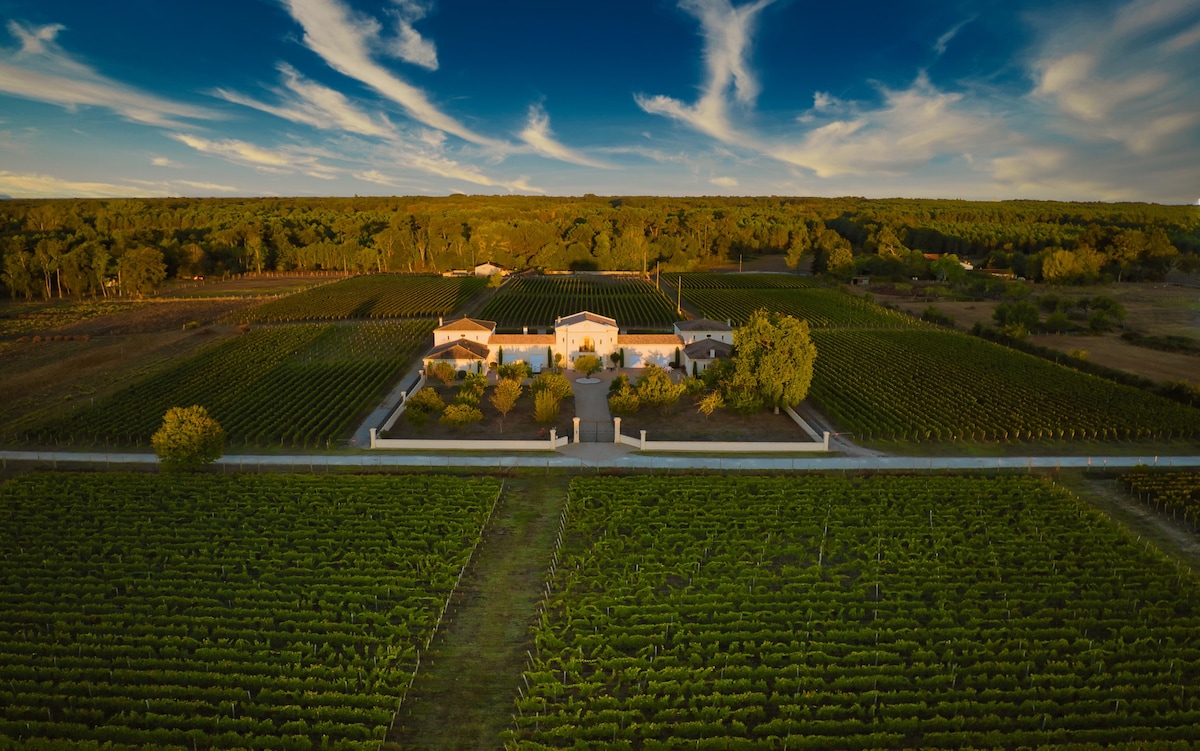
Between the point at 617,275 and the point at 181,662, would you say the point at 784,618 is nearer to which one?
the point at 181,662

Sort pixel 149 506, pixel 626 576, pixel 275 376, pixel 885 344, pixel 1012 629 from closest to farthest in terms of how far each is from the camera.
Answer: pixel 1012 629 → pixel 626 576 → pixel 149 506 → pixel 275 376 → pixel 885 344

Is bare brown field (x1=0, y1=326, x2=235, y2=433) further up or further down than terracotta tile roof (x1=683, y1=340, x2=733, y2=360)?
further down

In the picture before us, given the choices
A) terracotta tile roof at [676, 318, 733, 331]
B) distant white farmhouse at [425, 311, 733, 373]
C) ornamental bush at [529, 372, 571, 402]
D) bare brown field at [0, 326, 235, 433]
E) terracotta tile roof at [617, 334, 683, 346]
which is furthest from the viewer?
terracotta tile roof at [676, 318, 733, 331]

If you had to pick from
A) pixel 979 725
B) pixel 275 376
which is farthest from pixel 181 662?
pixel 275 376

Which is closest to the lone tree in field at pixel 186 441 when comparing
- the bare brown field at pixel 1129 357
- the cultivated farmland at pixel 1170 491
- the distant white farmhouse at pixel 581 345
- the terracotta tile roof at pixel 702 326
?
the distant white farmhouse at pixel 581 345

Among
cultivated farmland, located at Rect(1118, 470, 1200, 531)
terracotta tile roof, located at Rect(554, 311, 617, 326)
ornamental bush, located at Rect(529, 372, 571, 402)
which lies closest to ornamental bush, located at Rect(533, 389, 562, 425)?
ornamental bush, located at Rect(529, 372, 571, 402)

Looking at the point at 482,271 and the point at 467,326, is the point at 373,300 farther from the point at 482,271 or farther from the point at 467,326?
the point at 467,326

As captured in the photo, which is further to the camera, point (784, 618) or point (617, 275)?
point (617, 275)

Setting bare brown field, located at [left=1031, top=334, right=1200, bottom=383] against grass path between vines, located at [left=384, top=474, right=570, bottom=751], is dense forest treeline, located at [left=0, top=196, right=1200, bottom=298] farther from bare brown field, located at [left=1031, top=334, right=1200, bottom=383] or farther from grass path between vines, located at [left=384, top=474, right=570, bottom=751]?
grass path between vines, located at [left=384, top=474, right=570, bottom=751]
